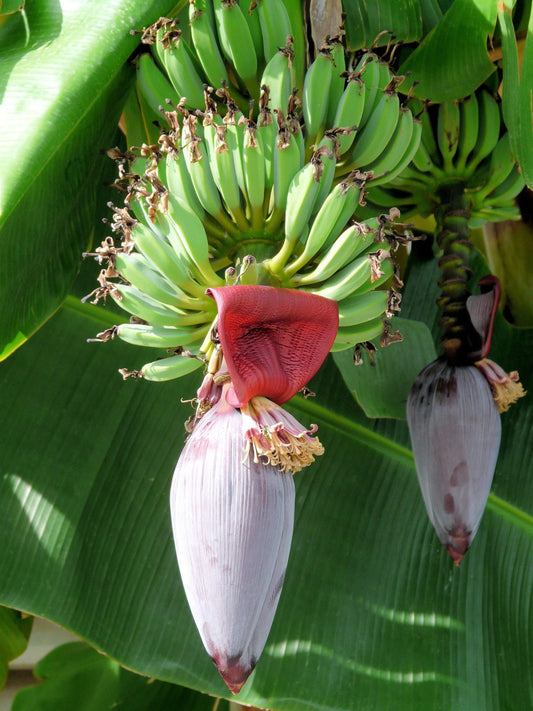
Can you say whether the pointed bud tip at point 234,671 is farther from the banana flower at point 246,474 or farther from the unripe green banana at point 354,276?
the unripe green banana at point 354,276

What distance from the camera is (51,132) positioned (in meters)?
0.64

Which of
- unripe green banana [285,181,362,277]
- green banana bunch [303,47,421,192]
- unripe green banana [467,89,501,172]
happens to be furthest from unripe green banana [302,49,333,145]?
unripe green banana [467,89,501,172]

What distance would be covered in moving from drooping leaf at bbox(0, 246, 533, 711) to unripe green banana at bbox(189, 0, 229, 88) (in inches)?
15.5

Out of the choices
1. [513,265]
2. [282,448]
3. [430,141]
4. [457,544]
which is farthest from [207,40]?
[513,265]

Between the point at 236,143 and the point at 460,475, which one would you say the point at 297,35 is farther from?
the point at 460,475

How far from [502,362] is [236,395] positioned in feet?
2.26

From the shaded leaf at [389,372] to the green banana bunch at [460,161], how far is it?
189 mm

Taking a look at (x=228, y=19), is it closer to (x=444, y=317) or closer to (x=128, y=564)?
(x=444, y=317)

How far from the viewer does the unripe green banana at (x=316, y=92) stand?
699 mm

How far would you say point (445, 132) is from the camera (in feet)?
3.00

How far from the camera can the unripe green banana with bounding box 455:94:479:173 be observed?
0.91m

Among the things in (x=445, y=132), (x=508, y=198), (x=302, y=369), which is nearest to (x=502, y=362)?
(x=508, y=198)

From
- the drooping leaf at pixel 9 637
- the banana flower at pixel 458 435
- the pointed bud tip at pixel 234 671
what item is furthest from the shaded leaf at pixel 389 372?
the drooping leaf at pixel 9 637

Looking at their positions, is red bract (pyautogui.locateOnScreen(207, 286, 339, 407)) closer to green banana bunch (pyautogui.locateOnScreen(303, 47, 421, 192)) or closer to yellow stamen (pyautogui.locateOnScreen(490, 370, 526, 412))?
green banana bunch (pyautogui.locateOnScreen(303, 47, 421, 192))
